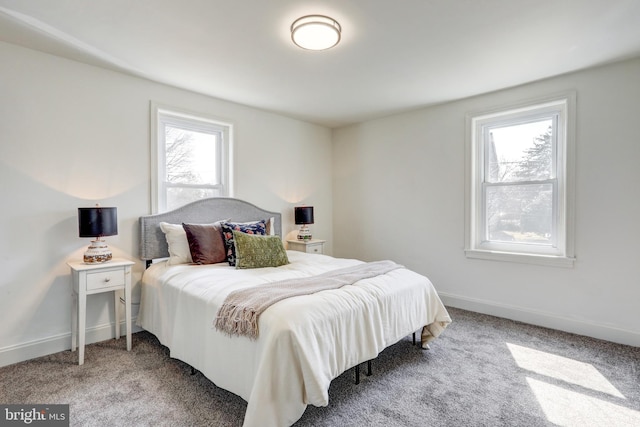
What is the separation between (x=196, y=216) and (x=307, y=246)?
4.84 feet

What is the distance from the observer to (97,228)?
96.7 inches

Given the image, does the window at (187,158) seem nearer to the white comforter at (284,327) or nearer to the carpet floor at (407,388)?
the white comforter at (284,327)

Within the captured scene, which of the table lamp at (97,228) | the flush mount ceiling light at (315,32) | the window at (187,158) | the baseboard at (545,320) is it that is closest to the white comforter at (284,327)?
the table lamp at (97,228)

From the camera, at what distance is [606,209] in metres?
2.80

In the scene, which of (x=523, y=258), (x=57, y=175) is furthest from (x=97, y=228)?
(x=523, y=258)

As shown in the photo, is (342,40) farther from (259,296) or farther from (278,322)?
(278,322)

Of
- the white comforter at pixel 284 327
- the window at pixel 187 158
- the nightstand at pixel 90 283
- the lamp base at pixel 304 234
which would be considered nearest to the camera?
the white comforter at pixel 284 327

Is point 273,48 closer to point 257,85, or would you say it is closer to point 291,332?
point 257,85

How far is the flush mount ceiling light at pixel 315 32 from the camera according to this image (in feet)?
6.78

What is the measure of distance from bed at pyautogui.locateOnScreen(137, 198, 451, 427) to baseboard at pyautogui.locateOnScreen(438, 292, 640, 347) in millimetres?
1262

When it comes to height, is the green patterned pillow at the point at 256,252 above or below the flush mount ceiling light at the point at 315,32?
below

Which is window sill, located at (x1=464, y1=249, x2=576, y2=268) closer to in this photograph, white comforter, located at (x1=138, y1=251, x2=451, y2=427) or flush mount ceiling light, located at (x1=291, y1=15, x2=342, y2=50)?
white comforter, located at (x1=138, y1=251, x2=451, y2=427)

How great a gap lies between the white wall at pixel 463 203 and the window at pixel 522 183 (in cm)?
10

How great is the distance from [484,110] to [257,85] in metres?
2.53
